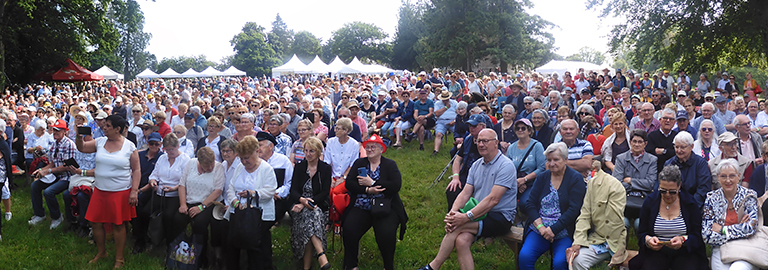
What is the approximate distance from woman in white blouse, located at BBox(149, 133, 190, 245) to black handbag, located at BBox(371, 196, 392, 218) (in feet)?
7.23

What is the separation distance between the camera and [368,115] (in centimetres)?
1211

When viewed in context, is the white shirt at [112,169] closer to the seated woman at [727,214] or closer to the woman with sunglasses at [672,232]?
the woman with sunglasses at [672,232]

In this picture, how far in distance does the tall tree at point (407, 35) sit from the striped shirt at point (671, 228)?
56.6m

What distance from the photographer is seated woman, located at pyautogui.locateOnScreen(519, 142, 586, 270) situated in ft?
14.1

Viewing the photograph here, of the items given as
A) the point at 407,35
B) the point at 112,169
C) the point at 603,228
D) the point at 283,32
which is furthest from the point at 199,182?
the point at 283,32

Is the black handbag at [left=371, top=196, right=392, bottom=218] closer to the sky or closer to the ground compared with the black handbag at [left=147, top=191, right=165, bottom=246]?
closer to the sky

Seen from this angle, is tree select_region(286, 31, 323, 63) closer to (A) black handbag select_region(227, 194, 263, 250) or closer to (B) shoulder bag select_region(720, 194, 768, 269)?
(A) black handbag select_region(227, 194, 263, 250)

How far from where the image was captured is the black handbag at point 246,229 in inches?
187

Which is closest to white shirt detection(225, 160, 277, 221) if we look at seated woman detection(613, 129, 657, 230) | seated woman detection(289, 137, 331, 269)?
seated woman detection(289, 137, 331, 269)

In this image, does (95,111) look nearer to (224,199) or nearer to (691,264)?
(224,199)

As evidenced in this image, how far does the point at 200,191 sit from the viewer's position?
17.4ft

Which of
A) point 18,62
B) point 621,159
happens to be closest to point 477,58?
point 18,62

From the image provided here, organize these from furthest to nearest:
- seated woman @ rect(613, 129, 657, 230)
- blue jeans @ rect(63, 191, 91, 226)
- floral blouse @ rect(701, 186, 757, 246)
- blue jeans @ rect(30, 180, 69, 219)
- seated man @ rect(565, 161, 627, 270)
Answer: blue jeans @ rect(30, 180, 69, 219)
blue jeans @ rect(63, 191, 91, 226)
seated woman @ rect(613, 129, 657, 230)
seated man @ rect(565, 161, 627, 270)
floral blouse @ rect(701, 186, 757, 246)

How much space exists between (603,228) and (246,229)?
3.23 meters
